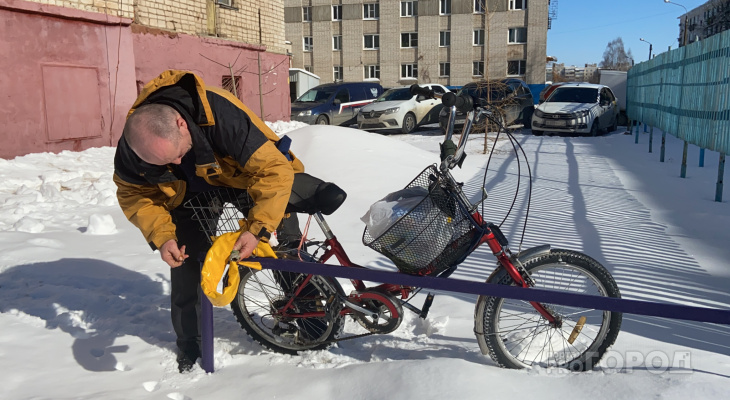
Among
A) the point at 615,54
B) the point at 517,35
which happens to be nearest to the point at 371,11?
the point at 517,35

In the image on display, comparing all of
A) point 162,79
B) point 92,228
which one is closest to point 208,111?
point 162,79

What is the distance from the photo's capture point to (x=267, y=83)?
18.5m

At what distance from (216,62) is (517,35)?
30836 mm

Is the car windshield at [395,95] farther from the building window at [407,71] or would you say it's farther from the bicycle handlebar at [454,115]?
the building window at [407,71]

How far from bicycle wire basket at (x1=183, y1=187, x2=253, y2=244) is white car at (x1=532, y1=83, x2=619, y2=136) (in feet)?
47.3

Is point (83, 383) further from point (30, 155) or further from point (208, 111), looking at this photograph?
point (30, 155)

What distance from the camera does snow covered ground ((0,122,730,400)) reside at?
241cm

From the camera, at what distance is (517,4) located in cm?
4094

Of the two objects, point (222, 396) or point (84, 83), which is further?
point (84, 83)

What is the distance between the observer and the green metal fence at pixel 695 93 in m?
7.16

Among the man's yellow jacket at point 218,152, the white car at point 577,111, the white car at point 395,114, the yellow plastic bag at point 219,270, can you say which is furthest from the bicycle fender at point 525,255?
the white car at point 395,114

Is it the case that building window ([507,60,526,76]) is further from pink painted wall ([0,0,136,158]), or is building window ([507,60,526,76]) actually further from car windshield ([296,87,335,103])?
pink painted wall ([0,0,136,158])

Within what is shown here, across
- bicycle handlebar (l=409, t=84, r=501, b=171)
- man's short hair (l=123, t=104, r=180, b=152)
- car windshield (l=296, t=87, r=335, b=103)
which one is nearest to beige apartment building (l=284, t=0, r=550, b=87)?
car windshield (l=296, t=87, r=335, b=103)

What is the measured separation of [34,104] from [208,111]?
9469mm
